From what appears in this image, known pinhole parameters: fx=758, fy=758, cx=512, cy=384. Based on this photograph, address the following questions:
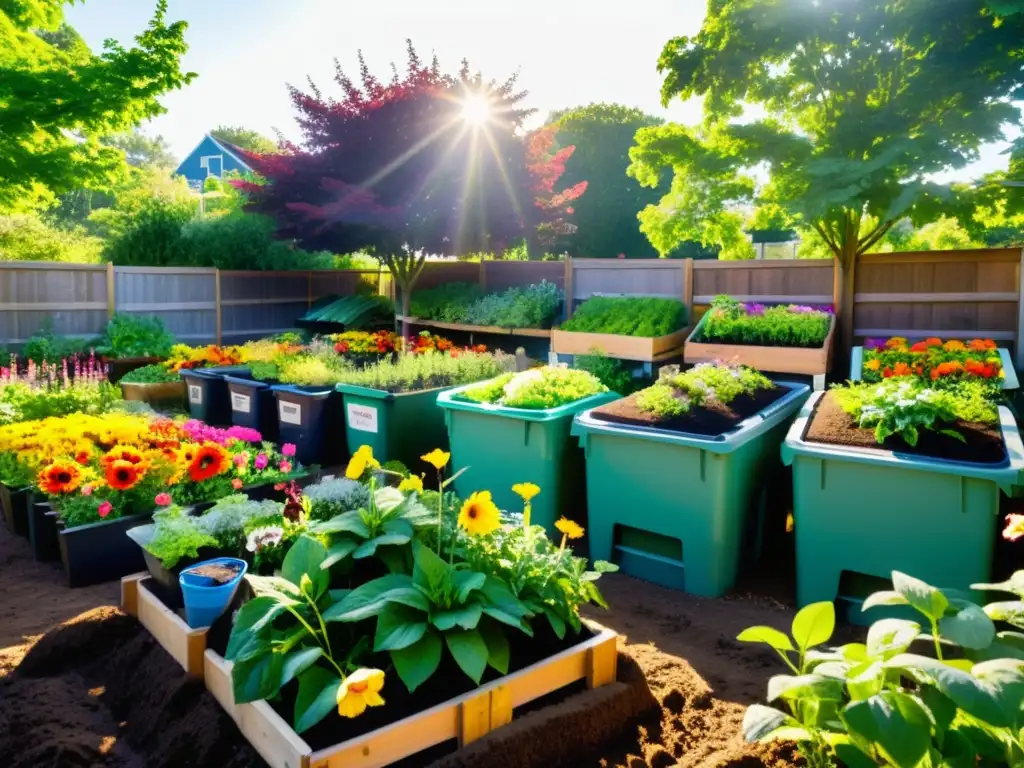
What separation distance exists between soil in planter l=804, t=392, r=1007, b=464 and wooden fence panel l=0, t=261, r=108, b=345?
1013 cm

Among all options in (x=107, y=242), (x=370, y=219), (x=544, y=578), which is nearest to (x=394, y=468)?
(x=544, y=578)

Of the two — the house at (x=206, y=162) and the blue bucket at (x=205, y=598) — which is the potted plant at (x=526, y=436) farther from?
the house at (x=206, y=162)

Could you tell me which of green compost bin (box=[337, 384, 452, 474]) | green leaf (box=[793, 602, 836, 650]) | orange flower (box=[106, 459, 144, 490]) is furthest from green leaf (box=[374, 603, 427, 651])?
green compost bin (box=[337, 384, 452, 474])

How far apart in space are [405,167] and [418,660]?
25.1 feet

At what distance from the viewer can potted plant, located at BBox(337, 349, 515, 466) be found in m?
5.86

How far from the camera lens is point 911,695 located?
5.49 feet

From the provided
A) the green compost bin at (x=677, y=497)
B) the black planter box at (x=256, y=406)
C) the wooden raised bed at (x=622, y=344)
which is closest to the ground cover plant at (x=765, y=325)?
the wooden raised bed at (x=622, y=344)

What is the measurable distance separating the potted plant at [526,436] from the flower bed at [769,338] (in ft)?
7.39

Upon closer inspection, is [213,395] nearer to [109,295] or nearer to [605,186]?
[109,295]

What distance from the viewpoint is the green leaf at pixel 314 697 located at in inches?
80.0

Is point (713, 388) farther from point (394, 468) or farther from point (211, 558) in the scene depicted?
point (211, 558)

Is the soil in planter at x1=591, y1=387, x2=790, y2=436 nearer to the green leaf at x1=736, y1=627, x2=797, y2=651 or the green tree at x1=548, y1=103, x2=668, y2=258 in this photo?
the green leaf at x1=736, y1=627, x2=797, y2=651

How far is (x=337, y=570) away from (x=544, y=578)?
0.73 m

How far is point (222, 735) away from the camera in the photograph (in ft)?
7.61
